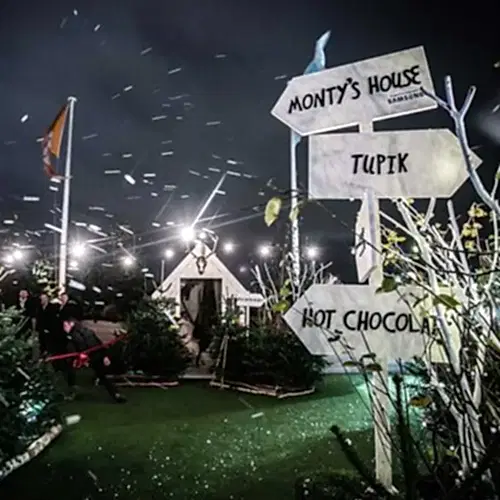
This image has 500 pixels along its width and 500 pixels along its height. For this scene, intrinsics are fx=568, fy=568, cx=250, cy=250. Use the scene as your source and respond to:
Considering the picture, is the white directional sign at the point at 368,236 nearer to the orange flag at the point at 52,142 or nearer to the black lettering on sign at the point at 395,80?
the black lettering on sign at the point at 395,80

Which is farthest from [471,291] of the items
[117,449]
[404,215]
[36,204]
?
[36,204]

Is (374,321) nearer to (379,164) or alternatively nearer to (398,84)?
(379,164)

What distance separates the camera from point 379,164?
2.50m

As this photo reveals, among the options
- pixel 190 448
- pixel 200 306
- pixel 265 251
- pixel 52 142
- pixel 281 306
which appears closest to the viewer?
pixel 281 306

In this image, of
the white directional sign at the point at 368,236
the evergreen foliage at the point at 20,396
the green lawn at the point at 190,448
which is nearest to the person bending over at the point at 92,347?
the green lawn at the point at 190,448

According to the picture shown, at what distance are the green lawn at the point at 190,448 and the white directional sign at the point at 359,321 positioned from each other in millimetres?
613

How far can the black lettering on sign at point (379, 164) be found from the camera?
8.13 ft

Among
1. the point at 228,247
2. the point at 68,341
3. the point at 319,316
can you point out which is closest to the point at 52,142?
the point at 68,341

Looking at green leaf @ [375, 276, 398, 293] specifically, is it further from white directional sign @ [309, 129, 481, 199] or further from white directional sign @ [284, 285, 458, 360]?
white directional sign @ [309, 129, 481, 199]

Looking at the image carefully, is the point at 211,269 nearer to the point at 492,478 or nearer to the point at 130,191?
the point at 130,191

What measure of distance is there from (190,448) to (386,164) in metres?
3.91

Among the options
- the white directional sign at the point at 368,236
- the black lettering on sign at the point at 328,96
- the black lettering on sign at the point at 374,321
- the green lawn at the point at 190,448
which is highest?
the black lettering on sign at the point at 328,96

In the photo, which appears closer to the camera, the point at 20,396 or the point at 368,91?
the point at 368,91

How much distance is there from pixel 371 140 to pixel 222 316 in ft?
25.6
